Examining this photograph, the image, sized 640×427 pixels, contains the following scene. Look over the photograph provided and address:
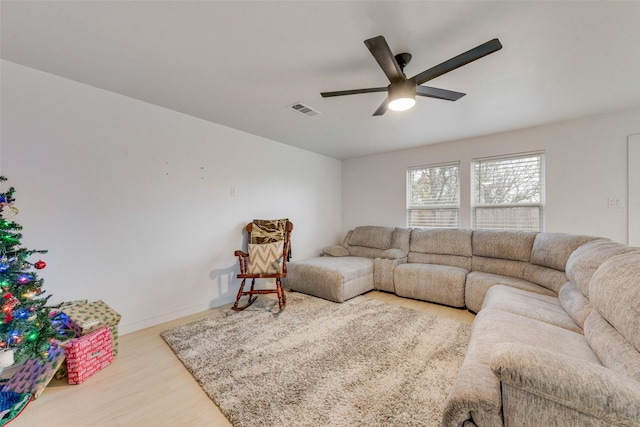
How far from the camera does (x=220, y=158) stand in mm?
3211

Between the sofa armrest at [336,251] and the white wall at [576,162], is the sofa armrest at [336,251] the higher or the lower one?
the lower one

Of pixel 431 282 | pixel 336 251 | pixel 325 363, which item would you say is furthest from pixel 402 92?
pixel 336 251

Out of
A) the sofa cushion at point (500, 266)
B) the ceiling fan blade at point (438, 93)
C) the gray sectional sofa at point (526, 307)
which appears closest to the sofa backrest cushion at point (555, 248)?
the gray sectional sofa at point (526, 307)

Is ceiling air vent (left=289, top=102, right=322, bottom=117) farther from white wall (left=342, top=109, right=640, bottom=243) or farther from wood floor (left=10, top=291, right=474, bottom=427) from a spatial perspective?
wood floor (left=10, top=291, right=474, bottom=427)

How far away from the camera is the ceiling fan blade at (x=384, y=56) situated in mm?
1341

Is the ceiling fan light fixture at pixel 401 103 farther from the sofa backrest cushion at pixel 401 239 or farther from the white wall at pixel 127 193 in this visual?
the sofa backrest cushion at pixel 401 239

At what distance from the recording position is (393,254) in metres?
3.72

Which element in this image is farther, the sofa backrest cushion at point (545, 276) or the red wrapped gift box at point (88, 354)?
the sofa backrest cushion at point (545, 276)

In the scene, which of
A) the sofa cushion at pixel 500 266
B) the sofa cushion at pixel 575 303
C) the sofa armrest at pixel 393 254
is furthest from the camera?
the sofa armrest at pixel 393 254

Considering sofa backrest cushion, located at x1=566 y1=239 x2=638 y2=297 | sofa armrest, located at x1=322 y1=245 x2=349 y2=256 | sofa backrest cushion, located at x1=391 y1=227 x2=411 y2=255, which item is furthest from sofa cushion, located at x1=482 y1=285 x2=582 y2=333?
sofa armrest, located at x1=322 y1=245 x2=349 y2=256

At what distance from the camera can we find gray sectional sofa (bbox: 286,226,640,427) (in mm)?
803

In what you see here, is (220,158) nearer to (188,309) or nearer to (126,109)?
(126,109)

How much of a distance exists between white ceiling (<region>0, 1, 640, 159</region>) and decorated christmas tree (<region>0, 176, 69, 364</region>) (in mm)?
1050

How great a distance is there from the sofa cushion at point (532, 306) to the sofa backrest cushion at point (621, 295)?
0.39m
